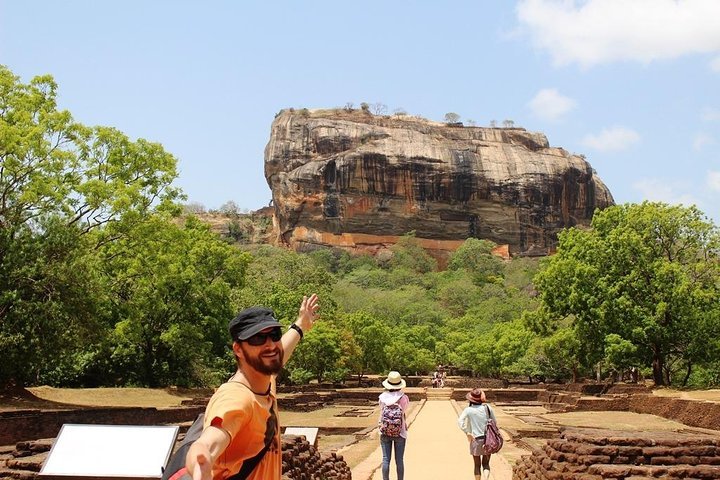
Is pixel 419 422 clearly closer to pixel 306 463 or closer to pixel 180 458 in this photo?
pixel 306 463

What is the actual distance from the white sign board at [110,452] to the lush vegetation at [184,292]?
16.3 metres

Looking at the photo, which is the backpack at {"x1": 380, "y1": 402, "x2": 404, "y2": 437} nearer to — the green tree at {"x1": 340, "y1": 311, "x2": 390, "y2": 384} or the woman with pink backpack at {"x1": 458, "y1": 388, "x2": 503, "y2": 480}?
the woman with pink backpack at {"x1": 458, "y1": 388, "x2": 503, "y2": 480}

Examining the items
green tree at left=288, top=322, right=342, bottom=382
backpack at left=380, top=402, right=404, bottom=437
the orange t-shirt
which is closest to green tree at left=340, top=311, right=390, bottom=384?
green tree at left=288, top=322, right=342, bottom=382

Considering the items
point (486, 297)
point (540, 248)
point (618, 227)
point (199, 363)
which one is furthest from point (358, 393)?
point (540, 248)

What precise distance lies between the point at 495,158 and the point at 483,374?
2115 inches

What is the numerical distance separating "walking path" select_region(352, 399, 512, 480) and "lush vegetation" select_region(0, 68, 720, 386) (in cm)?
978

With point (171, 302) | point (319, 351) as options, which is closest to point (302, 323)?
point (171, 302)

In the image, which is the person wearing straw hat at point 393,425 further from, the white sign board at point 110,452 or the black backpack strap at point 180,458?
the black backpack strap at point 180,458

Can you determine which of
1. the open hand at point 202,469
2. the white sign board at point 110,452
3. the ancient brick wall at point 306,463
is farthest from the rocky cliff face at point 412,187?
the open hand at point 202,469

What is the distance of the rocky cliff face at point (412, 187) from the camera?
102 m

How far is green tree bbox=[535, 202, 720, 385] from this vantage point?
104 feet

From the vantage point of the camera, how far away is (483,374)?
56.7 metres

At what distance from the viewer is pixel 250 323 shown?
145 inches

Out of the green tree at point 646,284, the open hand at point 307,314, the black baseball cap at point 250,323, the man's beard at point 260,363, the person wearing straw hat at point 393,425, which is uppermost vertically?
the green tree at point 646,284
